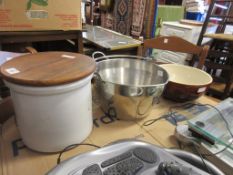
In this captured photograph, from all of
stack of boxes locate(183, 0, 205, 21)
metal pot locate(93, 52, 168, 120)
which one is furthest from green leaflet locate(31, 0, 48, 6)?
stack of boxes locate(183, 0, 205, 21)

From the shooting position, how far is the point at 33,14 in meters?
0.71

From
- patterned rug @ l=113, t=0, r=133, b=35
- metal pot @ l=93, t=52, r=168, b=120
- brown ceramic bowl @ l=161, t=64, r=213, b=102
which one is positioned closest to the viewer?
metal pot @ l=93, t=52, r=168, b=120

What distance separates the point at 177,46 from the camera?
38.9 inches

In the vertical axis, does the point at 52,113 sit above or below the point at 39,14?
below

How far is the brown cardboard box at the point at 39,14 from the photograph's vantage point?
68 cm

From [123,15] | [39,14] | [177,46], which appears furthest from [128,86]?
[123,15]

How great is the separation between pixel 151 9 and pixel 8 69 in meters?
1.68

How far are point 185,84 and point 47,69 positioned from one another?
427 millimetres

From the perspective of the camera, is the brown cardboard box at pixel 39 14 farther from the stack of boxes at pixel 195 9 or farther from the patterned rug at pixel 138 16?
the stack of boxes at pixel 195 9

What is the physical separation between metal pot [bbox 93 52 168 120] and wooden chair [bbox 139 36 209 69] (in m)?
0.37

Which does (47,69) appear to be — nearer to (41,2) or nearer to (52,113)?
(52,113)

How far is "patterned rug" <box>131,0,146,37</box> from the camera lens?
1.76m

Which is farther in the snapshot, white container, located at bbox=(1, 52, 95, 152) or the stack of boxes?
the stack of boxes

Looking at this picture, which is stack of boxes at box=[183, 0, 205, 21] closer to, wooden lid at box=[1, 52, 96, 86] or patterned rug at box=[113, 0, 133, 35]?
patterned rug at box=[113, 0, 133, 35]
